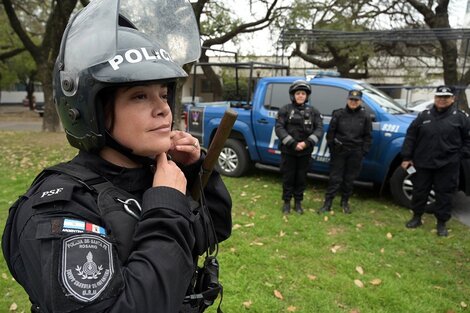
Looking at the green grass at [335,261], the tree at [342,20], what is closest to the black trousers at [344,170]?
the green grass at [335,261]

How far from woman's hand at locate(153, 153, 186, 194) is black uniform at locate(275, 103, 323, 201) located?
4170 millimetres

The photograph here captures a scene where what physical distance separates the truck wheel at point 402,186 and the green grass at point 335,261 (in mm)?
176

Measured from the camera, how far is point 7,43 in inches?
866

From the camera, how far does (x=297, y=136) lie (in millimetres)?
5449

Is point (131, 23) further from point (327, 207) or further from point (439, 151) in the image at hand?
point (327, 207)

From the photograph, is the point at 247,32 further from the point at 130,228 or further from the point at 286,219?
the point at 130,228

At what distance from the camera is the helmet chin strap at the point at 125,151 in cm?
126

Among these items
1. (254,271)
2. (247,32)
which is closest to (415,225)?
(254,271)

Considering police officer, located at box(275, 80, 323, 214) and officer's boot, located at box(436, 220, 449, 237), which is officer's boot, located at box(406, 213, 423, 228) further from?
police officer, located at box(275, 80, 323, 214)

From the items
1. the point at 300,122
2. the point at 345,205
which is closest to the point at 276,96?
the point at 300,122

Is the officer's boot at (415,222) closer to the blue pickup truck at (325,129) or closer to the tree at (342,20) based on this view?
the blue pickup truck at (325,129)

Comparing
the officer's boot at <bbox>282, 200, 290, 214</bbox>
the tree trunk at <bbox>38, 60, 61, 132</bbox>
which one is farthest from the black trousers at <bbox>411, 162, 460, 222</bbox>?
the tree trunk at <bbox>38, 60, 61, 132</bbox>

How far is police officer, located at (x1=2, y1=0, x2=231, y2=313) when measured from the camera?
3.15 ft

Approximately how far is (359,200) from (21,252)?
597 centimetres
